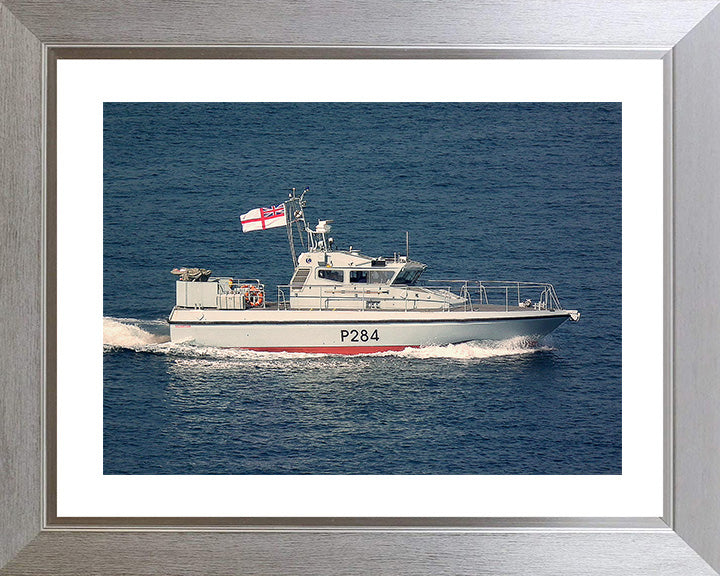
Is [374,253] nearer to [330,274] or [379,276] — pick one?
[379,276]

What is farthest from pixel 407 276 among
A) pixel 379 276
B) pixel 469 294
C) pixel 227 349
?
pixel 227 349

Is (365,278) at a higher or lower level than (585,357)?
higher

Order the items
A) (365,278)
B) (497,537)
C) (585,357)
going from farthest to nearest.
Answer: (365,278)
(585,357)
(497,537)

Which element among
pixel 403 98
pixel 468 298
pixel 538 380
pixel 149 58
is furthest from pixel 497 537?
pixel 149 58

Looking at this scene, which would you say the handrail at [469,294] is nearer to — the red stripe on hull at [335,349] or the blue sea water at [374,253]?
the blue sea water at [374,253]

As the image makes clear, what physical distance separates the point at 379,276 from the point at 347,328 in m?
0.28

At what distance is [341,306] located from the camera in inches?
135

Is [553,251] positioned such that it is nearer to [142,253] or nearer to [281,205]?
[281,205]

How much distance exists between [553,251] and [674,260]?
1.52ft

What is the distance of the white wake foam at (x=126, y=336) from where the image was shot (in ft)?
9.96

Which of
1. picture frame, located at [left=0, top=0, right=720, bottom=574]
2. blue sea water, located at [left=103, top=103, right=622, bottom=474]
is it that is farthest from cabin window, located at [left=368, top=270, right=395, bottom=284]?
picture frame, located at [left=0, top=0, right=720, bottom=574]

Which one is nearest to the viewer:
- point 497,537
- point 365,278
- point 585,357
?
point 497,537

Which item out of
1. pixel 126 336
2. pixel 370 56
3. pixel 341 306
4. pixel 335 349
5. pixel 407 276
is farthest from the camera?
pixel 341 306

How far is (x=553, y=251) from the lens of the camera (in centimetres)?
318
